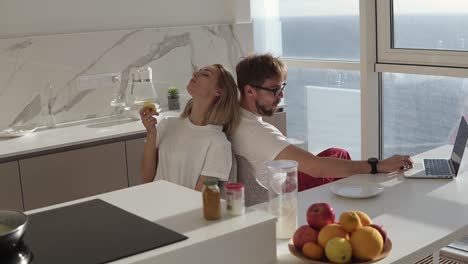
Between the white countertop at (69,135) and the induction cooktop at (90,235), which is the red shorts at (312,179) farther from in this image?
the induction cooktop at (90,235)

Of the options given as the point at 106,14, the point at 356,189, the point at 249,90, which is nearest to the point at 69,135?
the point at 106,14

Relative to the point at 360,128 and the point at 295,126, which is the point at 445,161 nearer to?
the point at 360,128

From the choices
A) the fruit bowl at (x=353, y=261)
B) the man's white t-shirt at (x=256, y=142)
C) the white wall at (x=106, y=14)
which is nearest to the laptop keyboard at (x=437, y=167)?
the man's white t-shirt at (x=256, y=142)

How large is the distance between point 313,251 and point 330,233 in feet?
0.23

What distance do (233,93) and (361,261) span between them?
1.12m

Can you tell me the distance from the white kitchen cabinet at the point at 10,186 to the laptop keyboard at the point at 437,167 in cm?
191

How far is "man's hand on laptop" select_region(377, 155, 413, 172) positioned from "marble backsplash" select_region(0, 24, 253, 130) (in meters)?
1.87

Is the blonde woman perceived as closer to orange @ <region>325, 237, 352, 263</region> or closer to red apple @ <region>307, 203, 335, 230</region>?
red apple @ <region>307, 203, 335, 230</region>

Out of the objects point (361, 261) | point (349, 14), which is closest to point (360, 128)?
point (349, 14)

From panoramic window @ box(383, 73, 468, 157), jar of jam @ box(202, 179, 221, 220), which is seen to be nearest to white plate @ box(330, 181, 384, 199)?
jar of jam @ box(202, 179, 221, 220)

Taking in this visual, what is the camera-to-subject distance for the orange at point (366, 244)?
1.82 metres

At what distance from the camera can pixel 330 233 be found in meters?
1.84

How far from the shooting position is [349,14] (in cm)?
430

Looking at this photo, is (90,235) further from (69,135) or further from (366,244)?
(69,135)
